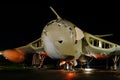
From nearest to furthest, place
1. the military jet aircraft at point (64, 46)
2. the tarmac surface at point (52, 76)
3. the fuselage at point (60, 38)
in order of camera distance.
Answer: the tarmac surface at point (52, 76) → the fuselage at point (60, 38) → the military jet aircraft at point (64, 46)

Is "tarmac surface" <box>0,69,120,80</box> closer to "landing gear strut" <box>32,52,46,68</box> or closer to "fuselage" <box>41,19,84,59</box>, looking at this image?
"fuselage" <box>41,19,84,59</box>

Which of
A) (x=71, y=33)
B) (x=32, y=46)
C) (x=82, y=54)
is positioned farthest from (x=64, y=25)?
(x=32, y=46)

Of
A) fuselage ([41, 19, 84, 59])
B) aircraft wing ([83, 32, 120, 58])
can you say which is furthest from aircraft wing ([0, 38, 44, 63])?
fuselage ([41, 19, 84, 59])

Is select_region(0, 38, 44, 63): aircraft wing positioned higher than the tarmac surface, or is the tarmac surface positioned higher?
select_region(0, 38, 44, 63): aircraft wing

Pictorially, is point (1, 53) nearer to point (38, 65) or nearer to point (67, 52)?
point (38, 65)

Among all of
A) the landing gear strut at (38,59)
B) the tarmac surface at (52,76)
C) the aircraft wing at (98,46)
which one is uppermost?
the aircraft wing at (98,46)

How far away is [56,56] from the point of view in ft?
119

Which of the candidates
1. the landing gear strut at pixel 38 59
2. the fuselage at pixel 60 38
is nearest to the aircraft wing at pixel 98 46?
the fuselage at pixel 60 38

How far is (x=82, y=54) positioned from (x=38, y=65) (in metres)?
6.66

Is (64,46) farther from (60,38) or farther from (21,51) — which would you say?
(21,51)

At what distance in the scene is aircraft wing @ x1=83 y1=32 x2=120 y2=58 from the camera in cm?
4222

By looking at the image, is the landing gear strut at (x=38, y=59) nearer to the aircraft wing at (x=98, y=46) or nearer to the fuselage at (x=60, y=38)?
the aircraft wing at (x=98, y=46)

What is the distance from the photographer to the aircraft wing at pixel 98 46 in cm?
4222

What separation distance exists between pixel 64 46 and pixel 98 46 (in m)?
8.18
